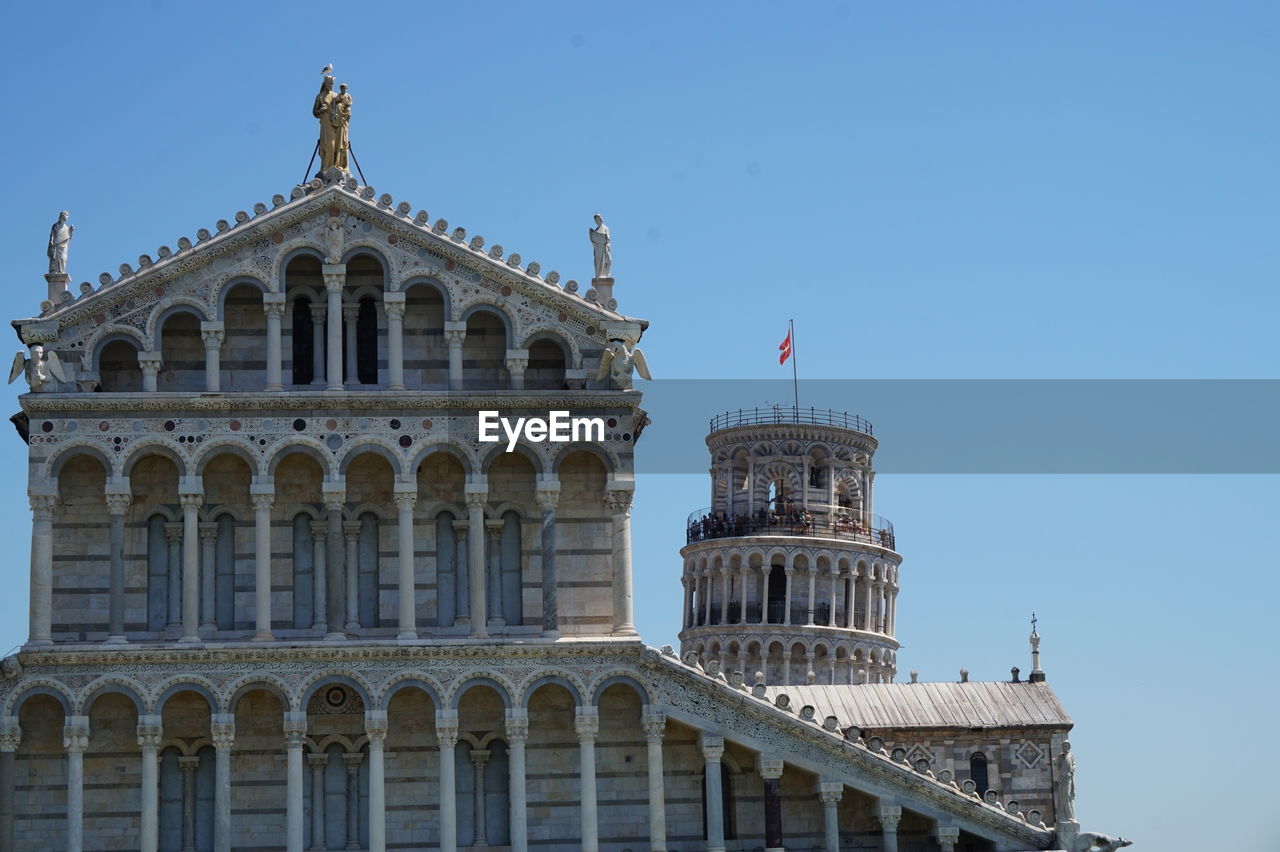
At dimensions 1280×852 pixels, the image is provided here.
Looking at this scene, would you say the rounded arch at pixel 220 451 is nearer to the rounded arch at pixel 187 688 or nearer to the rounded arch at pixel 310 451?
the rounded arch at pixel 310 451

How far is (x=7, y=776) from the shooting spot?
54938mm

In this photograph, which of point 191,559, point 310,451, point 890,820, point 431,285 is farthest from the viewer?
point 431,285

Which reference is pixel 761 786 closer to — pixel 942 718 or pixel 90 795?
pixel 90 795

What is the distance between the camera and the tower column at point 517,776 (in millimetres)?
55406

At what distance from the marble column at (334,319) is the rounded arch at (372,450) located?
132cm

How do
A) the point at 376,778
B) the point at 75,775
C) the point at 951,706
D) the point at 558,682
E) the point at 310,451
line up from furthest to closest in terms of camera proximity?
the point at 951,706 → the point at 310,451 → the point at 558,682 → the point at 376,778 → the point at 75,775

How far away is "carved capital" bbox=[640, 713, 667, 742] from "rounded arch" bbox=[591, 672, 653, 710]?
217mm

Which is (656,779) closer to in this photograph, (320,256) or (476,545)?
(476,545)

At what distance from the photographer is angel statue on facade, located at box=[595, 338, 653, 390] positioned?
5691cm

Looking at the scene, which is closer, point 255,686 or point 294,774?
point 294,774

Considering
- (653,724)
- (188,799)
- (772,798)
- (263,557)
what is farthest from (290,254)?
(772,798)

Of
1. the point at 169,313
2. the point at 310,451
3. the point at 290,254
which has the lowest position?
the point at 310,451

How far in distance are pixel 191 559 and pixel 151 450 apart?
8.06 feet

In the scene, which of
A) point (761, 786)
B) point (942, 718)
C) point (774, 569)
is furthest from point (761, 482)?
point (761, 786)
